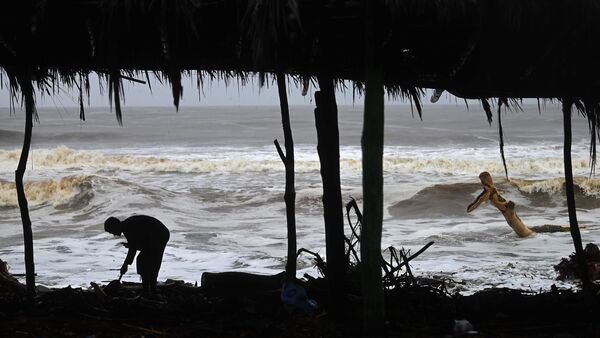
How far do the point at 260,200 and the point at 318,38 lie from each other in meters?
15.3

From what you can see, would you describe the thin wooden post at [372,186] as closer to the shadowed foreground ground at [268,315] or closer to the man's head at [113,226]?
the shadowed foreground ground at [268,315]

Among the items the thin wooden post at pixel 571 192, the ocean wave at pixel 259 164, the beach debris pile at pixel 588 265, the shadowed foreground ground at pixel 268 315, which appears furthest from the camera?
the ocean wave at pixel 259 164

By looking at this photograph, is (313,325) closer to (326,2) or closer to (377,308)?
(377,308)

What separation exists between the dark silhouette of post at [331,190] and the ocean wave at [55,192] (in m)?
14.9

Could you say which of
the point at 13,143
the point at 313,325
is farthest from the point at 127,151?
the point at 313,325

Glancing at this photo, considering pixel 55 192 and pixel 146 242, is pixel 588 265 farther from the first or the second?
pixel 55 192

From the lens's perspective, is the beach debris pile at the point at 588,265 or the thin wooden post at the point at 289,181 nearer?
the thin wooden post at the point at 289,181

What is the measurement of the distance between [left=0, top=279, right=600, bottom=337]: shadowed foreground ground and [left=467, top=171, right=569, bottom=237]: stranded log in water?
15.0 ft

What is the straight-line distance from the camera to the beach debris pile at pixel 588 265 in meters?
7.01

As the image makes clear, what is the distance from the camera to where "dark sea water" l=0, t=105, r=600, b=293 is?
1045cm

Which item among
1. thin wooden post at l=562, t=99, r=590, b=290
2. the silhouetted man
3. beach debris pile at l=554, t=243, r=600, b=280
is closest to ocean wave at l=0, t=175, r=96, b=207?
beach debris pile at l=554, t=243, r=600, b=280

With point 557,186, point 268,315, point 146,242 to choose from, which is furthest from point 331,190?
point 557,186

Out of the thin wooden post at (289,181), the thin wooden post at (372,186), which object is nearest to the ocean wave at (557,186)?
the thin wooden post at (289,181)

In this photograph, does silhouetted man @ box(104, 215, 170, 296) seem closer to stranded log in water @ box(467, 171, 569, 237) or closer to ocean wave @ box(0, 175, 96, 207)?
stranded log in water @ box(467, 171, 569, 237)
